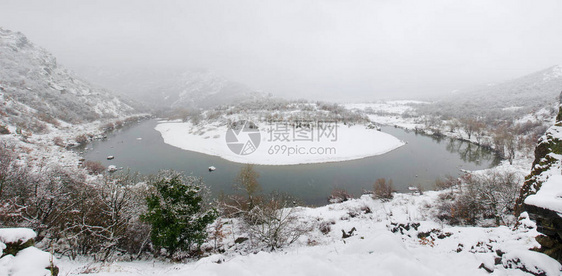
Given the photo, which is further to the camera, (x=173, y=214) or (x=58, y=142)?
(x=58, y=142)

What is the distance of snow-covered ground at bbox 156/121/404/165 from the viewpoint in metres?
43.9

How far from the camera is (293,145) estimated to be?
172 feet

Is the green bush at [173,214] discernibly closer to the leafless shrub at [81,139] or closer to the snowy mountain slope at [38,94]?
the leafless shrub at [81,139]

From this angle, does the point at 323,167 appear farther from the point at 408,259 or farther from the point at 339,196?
the point at 408,259

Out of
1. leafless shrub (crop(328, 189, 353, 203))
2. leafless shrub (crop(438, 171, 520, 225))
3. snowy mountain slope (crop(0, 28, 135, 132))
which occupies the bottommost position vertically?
leafless shrub (crop(328, 189, 353, 203))

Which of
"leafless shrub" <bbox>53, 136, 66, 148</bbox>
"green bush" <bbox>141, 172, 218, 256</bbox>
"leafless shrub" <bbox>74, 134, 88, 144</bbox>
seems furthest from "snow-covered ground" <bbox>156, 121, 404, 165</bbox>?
"green bush" <bbox>141, 172, 218, 256</bbox>

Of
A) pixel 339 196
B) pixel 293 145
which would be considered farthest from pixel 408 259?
pixel 293 145

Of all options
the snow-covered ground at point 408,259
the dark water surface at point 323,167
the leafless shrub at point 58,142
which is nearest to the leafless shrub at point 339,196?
the dark water surface at point 323,167

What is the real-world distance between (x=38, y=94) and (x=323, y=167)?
414 feet

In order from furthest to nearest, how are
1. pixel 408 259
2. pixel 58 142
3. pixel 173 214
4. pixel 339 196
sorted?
pixel 58 142 < pixel 339 196 < pixel 173 214 < pixel 408 259

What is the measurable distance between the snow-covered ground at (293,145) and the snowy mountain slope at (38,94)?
4323cm

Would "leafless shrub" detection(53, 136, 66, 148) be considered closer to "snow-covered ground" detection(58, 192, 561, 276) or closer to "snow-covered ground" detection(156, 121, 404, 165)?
"snow-covered ground" detection(156, 121, 404, 165)

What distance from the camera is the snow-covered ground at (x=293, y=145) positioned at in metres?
43.9

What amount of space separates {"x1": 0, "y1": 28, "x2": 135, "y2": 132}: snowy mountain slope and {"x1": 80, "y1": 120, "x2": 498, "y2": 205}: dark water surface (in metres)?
28.3
